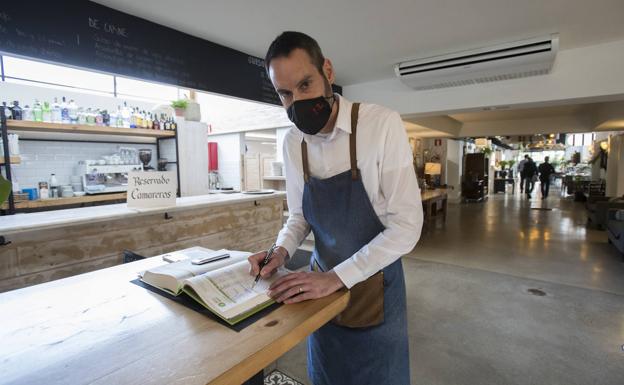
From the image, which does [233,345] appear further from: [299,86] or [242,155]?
[242,155]

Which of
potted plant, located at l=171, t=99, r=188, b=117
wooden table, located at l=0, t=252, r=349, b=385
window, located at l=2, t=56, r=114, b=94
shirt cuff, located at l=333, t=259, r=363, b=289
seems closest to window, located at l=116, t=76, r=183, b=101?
window, located at l=2, t=56, r=114, b=94

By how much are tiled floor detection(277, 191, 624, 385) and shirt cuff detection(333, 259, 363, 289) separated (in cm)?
154

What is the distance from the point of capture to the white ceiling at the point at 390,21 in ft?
7.87

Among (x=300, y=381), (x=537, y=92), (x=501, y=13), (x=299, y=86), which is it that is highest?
(x=501, y=13)

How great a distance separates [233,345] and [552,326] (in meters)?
3.14

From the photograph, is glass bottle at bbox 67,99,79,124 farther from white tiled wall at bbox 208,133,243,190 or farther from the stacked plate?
white tiled wall at bbox 208,133,243,190

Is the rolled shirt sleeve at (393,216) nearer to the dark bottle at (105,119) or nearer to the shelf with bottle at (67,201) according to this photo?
the shelf with bottle at (67,201)

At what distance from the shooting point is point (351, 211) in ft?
3.55

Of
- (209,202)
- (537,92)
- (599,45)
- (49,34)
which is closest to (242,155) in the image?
(209,202)

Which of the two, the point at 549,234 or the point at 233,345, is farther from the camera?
the point at 549,234

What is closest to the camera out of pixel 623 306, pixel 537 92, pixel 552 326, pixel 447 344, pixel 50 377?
pixel 50 377

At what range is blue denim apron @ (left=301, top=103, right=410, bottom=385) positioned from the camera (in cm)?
108

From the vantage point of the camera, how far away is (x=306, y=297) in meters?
0.87

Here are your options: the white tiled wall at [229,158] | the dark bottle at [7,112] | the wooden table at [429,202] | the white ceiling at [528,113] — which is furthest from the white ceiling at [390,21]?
the white ceiling at [528,113]
